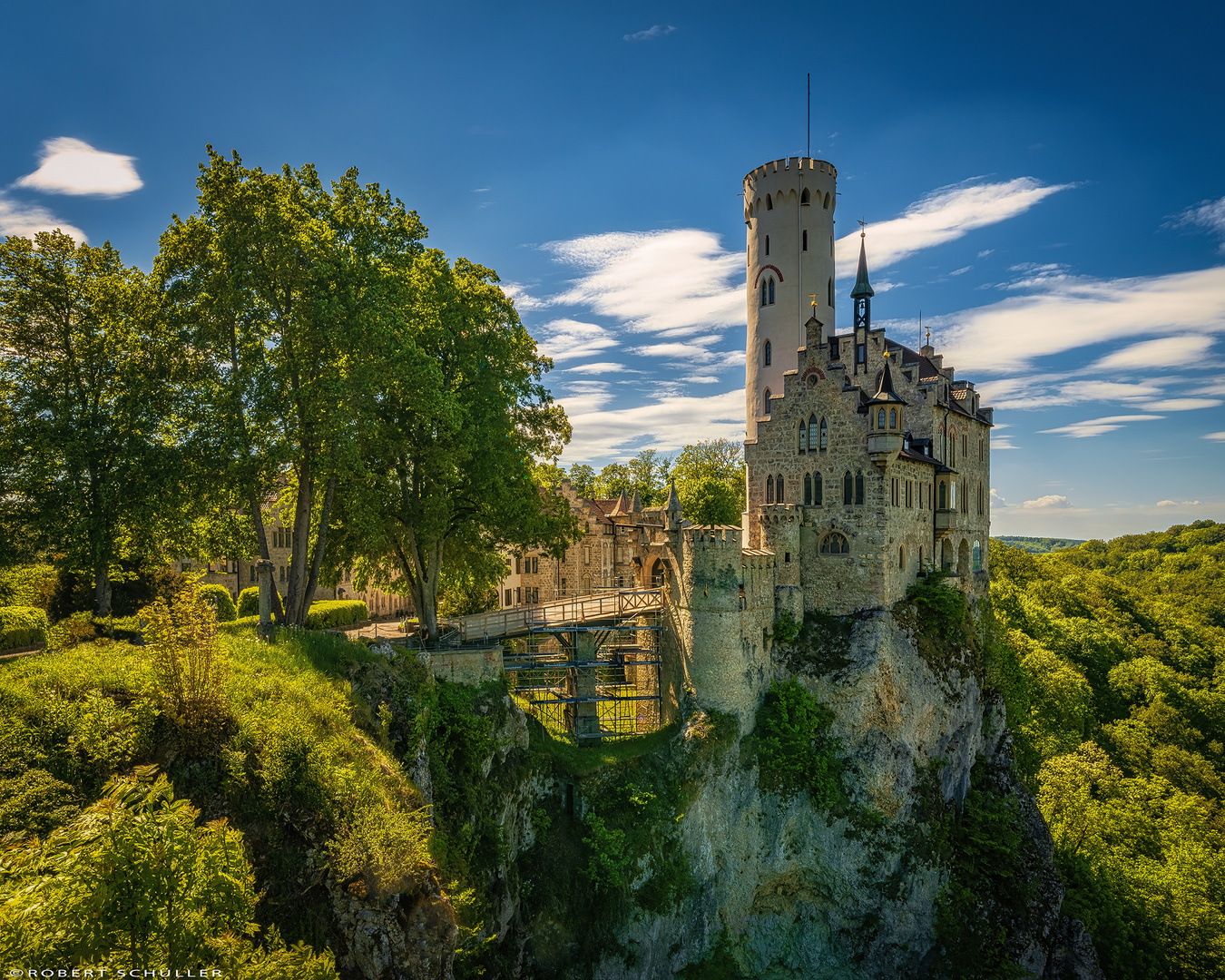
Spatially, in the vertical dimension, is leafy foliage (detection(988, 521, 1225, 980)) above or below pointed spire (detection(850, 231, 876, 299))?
below

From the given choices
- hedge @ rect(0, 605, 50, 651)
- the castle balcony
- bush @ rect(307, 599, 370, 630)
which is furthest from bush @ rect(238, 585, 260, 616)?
the castle balcony

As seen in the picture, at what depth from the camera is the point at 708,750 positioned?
28.3 meters

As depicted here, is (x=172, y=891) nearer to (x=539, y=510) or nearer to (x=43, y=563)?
(x=43, y=563)

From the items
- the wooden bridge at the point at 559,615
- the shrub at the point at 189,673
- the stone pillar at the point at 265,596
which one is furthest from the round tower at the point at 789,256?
the shrub at the point at 189,673

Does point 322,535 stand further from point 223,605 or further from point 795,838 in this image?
point 795,838

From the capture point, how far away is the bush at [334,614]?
111ft

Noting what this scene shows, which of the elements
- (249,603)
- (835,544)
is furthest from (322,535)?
(835,544)

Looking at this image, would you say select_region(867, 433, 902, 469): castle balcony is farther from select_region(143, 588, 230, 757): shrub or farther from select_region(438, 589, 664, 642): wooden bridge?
select_region(143, 588, 230, 757): shrub

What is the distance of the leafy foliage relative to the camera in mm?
33844

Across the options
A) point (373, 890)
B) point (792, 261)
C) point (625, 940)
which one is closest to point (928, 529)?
point (792, 261)

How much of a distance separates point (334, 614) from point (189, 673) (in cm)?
2285

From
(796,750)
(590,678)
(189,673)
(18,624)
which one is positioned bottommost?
(796,750)

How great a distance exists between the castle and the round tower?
0.24 feet

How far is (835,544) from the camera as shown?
104 ft
